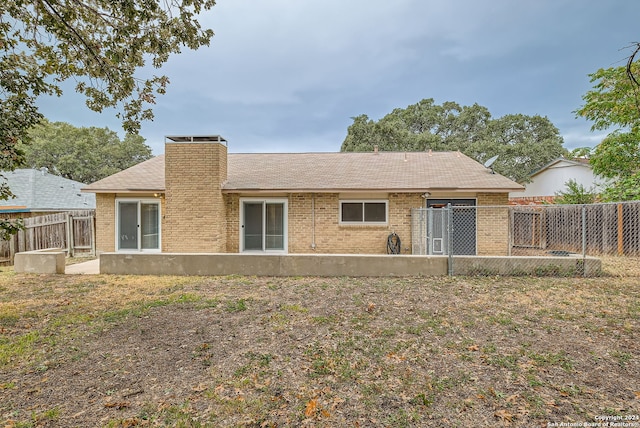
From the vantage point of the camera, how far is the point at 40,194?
1595cm

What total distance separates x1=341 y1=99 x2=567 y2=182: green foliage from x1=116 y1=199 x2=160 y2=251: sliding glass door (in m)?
18.9

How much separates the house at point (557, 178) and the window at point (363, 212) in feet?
33.2

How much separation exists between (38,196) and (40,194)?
33cm

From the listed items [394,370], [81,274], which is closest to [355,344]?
[394,370]

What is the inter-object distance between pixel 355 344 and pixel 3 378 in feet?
12.6

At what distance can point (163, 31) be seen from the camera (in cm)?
578

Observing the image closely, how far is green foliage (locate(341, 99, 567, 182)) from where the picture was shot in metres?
27.2

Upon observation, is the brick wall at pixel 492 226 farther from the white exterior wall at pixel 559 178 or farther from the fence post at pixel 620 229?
the white exterior wall at pixel 559 178

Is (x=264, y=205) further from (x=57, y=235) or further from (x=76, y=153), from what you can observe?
(x=76, y=153)

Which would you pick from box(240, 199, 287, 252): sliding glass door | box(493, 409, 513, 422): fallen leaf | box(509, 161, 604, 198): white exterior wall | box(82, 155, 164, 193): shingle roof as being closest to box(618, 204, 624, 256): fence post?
box(509, 161, 604, 198): white exterior wall

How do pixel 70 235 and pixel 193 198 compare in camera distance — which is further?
pixel 70 235

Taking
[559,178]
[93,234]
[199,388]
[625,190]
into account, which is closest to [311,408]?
[199,388]

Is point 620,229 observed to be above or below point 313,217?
below

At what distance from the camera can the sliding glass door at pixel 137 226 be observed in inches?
432
